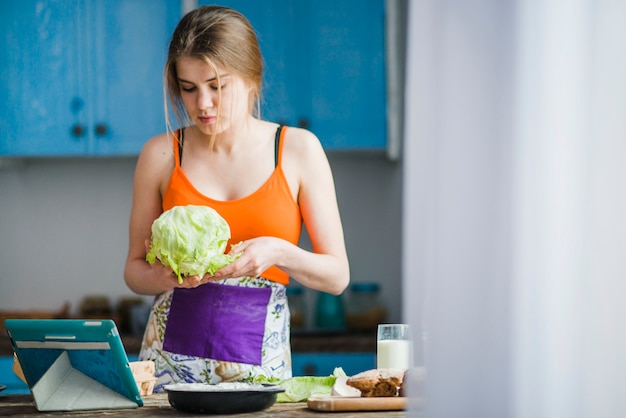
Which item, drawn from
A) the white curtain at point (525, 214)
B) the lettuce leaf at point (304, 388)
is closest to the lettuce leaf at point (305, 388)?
the lettuce leaf at point (304, 388)

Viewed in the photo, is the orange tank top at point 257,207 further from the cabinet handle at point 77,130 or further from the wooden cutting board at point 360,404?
the cabinet handle at point 77,130

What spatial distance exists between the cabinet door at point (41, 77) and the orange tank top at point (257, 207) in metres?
2.06

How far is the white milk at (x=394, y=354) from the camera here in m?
1.88

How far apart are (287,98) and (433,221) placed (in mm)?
3270

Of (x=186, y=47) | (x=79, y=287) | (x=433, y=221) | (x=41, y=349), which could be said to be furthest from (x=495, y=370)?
(x=79, y=287)

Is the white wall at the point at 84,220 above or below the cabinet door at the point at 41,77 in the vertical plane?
below

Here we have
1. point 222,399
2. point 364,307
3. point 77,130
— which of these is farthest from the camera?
point 364,307

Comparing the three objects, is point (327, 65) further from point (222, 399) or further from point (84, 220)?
point (222, 399)

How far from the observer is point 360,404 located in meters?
1.58

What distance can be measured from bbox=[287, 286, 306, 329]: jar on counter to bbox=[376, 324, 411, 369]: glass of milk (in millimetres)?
2390

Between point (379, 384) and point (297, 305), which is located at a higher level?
point (379, 384)

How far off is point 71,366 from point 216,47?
0.85 meters

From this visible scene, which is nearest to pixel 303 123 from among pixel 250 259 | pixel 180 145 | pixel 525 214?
pixel 180 145

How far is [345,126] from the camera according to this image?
4082mm
